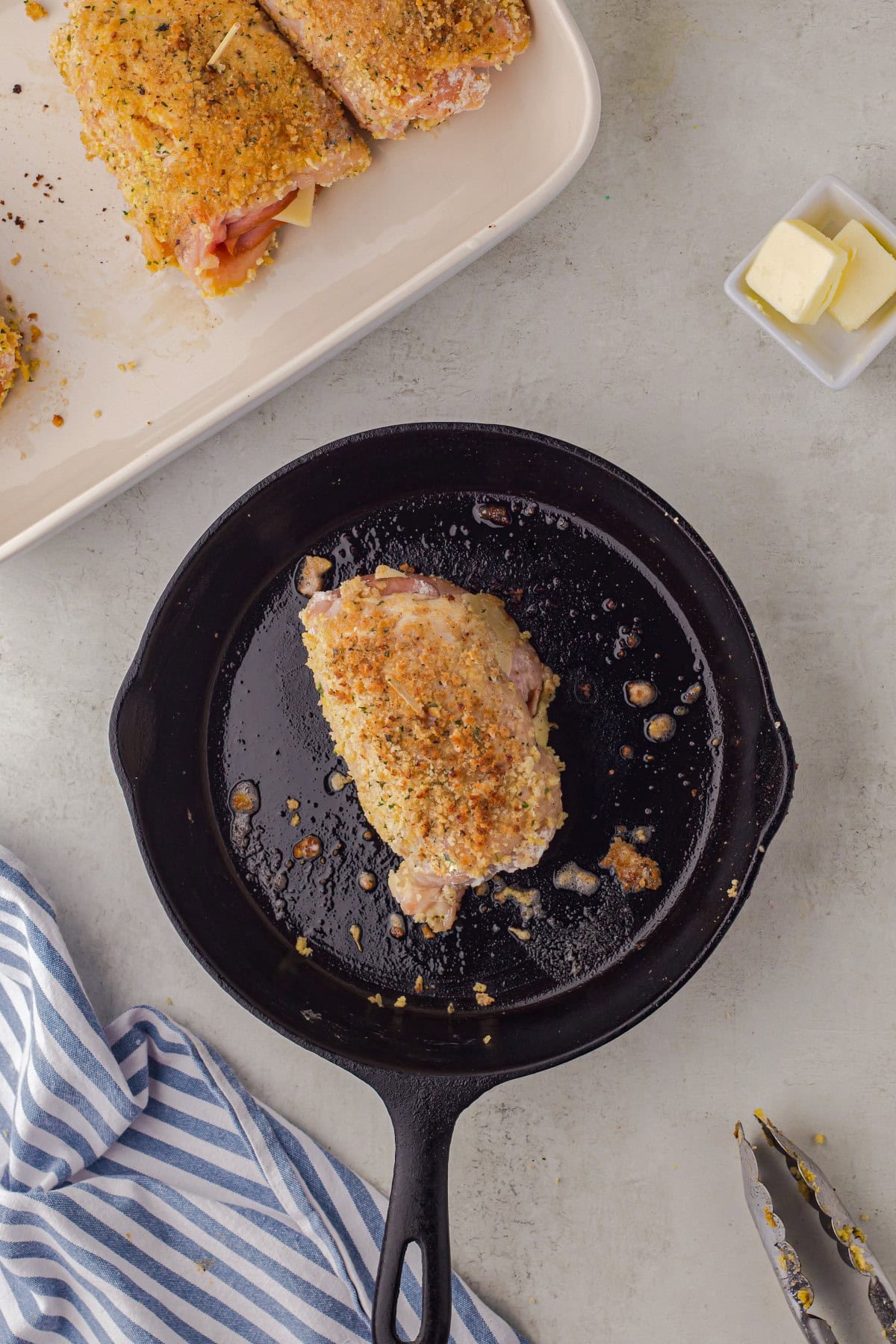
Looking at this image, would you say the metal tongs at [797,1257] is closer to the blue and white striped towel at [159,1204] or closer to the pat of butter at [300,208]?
the blue and white striped towel at [159,1204]

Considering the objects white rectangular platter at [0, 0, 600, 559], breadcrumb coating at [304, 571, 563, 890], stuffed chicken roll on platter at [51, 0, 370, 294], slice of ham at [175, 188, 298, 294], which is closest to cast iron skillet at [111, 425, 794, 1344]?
breadcrumb coating at [304, 571, 563, 890]

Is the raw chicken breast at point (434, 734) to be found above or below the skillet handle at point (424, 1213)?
above

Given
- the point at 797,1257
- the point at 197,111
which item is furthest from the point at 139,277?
the point at 797,1257

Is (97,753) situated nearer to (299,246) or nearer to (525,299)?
(299,246)

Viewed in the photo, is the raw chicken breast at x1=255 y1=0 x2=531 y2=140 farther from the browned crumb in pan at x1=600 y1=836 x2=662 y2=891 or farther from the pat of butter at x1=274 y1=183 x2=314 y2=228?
the browned crumb in pan at x1=600 y1=836 x2=662 y2=891

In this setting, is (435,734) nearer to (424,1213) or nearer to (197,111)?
(424,1213)

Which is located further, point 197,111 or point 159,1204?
point 159,1204

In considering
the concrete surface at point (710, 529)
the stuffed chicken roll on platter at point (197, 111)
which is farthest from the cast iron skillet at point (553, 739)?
the stuffed chicken roll on platter at point (197, 111)
